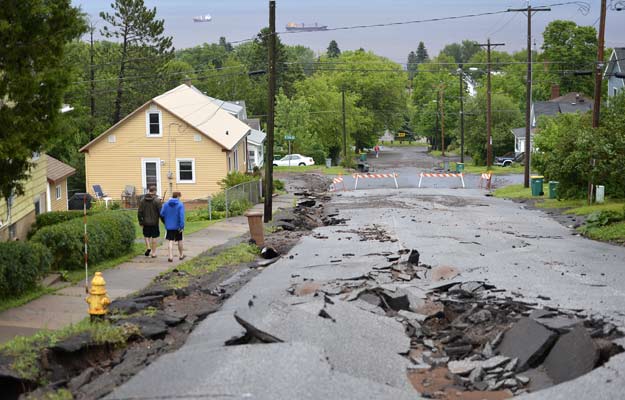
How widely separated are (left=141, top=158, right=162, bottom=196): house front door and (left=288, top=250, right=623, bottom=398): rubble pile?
33.0 meters

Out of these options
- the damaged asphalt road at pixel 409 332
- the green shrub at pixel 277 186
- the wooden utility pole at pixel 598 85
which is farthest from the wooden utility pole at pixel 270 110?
the green shrub at pixel 277 186

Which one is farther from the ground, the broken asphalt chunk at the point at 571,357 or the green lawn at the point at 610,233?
the broken asphalt chunk at the point at 571,357

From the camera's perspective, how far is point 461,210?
40156 millimetres

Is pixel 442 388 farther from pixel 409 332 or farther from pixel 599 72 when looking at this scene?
pixel 599 72

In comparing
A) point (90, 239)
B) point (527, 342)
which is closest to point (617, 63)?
point (90, 239)

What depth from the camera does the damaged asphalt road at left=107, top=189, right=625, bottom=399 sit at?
8750mm

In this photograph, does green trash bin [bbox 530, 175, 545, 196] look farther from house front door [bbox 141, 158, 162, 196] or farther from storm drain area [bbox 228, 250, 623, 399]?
storm drain area [bbox 228, 250, 623, 399]

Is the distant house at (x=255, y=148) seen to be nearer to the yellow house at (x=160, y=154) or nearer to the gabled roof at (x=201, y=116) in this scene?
the gabled roof at (x=201, y=116)

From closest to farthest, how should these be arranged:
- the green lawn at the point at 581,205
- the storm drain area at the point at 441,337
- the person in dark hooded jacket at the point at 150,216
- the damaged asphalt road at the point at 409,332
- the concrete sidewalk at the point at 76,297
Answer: the damaged asphalt road at the point at 409,332
the storm drain area at the point at 441,337
the concrete sidewalk at the point at 76,297
the person in dark hooded jacket at the point at 150,216
the green lawn at the point at 581,205

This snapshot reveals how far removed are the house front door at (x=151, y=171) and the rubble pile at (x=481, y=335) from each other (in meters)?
33.0

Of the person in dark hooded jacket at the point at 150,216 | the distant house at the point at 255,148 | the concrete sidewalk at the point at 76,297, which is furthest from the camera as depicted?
the distant house at the point at 255,148

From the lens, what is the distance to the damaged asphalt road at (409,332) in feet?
28.7

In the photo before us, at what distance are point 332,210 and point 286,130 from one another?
4986 centimetres

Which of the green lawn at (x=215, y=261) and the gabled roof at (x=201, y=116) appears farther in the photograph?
the gabled roof at (x=201, y=116)
